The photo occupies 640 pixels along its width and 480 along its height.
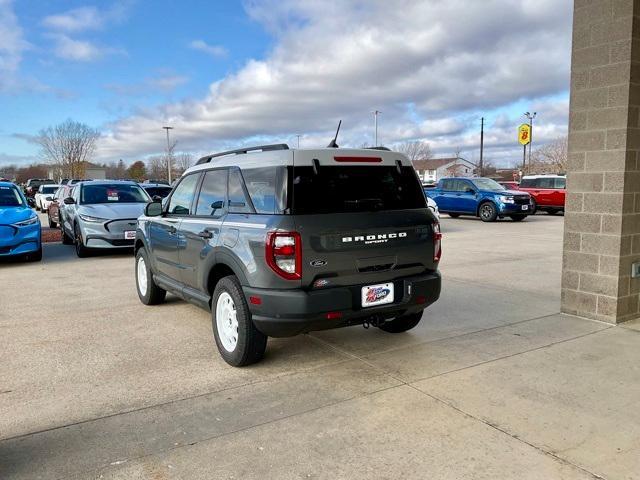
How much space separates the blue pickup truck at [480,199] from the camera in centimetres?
1969

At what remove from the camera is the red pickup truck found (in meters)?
23.2

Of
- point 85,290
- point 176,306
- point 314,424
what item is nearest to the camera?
point 314,424

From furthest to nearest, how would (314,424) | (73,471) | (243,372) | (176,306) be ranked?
(176,306) < (243,372) < (314,424) < (73,471)

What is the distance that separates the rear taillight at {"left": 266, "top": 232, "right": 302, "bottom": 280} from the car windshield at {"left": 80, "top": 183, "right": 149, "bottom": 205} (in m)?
9.00

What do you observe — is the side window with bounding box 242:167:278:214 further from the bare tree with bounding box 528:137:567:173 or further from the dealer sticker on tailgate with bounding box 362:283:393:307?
the bare tree with bounding box 528:137:567:173

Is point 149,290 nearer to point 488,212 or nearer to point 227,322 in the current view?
point 227,322

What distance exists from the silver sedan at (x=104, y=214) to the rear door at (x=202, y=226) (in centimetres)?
562

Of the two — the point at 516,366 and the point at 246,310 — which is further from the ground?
the point at 246,310

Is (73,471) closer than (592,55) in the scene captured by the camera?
Yes

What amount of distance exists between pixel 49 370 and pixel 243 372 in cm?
169

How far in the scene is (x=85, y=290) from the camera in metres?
7.87

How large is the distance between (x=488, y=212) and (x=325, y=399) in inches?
697

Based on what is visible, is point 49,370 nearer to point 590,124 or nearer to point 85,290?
point 85,290

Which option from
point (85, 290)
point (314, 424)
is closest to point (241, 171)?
point (314, 424)
